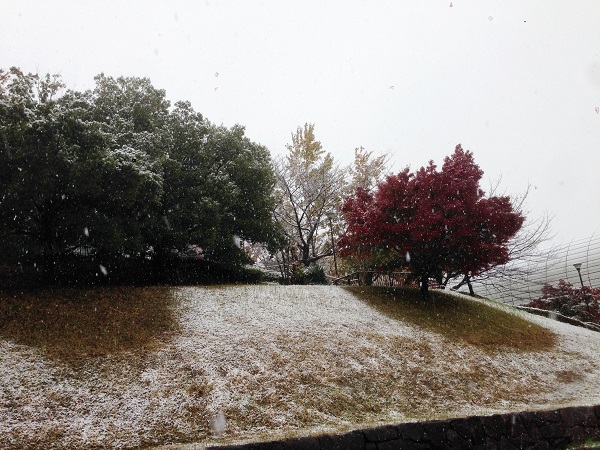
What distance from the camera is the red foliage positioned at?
20.1 m

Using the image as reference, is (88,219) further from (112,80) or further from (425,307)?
(425,307)

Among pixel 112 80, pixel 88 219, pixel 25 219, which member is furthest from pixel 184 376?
pixel 112 80

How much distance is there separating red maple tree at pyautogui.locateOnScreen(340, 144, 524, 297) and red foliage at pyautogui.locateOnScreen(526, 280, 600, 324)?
36.1ft

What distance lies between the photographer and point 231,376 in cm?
694

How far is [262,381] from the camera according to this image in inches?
272

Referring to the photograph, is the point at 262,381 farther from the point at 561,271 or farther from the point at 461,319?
the point at 561,271

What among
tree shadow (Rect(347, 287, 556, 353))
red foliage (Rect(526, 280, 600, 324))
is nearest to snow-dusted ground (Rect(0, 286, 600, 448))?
tree shadow (Rect(347, 287, 556, 353))

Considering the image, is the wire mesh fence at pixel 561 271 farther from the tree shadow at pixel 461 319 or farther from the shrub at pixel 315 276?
the shrub at pixel 315 276

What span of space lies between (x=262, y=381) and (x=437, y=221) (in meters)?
7.50

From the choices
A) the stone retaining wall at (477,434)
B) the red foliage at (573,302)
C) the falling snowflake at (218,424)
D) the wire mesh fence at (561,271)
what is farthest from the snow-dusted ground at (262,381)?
the wire mesh fence at (561,271)

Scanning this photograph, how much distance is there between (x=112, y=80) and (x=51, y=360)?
1119 cm

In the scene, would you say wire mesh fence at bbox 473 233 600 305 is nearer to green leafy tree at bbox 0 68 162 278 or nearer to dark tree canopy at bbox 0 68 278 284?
dark tree canopy at bbox 0 68 278 284

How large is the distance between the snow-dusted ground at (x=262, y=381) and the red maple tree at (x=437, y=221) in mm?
3103

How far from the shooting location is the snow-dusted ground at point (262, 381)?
18.1 ft
